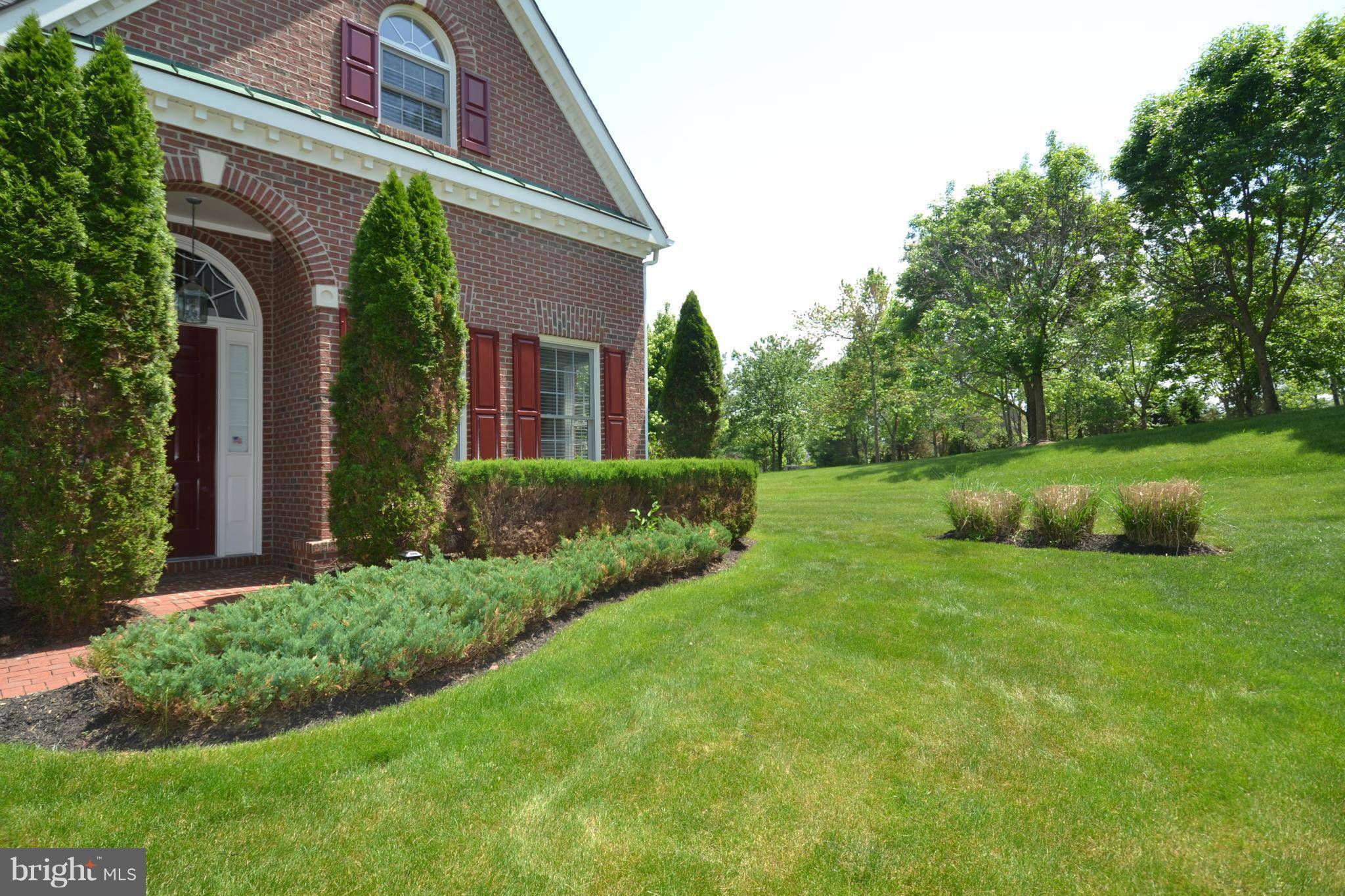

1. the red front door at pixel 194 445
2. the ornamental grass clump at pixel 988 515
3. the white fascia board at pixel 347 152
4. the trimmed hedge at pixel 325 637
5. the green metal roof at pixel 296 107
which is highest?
the green metal roof at pixel 296 107

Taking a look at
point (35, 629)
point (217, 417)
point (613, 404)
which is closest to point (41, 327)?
point (35, 629)

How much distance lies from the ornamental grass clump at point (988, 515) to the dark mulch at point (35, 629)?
29.4 ft

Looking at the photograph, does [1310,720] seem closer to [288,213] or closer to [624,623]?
[624,623]

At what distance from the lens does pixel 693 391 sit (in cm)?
1358

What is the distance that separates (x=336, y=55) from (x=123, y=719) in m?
7.57

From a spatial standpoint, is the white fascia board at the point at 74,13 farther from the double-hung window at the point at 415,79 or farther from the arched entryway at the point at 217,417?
the double-hung window at the point at 415,79

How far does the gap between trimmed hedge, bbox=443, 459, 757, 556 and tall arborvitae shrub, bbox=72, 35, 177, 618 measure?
2557 millimetres

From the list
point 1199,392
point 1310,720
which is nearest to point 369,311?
point 1310,720

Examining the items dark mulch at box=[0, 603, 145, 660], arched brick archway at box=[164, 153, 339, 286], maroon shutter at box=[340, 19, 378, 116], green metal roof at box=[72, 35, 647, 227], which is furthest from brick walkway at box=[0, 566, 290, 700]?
maroon shutter at box=[340, 19, 378, 116]

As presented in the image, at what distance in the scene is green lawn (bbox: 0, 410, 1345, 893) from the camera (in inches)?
95.8

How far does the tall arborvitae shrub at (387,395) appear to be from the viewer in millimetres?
6148

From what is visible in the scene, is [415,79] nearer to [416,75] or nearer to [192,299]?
[416,75]

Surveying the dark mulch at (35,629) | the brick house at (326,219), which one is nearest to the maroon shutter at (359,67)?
the brick house at (326,219)

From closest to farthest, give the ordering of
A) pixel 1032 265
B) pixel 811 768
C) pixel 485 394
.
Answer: pixel 811 768
pixel 485 394
pixel 1032 265
